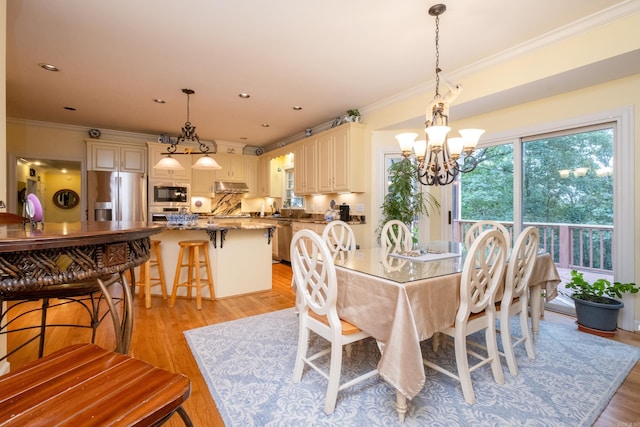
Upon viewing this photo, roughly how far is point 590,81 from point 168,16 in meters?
3.67

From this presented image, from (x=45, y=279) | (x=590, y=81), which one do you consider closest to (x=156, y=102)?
(x=45, y=279)

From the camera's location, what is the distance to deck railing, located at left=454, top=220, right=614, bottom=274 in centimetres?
307

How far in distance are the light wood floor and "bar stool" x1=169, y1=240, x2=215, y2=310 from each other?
0.14 meters

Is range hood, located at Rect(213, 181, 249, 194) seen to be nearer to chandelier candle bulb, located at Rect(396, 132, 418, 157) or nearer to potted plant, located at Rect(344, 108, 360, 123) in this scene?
potted plant, located at Rect(344, 108, 360, 123)

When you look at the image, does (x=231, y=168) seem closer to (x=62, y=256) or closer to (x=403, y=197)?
(x=403, y=197)

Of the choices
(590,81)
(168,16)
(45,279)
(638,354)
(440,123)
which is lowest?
(638,354)

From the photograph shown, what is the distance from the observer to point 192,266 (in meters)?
3.39

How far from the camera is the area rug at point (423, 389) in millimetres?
1566

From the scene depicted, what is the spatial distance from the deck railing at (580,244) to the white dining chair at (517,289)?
5.19ft

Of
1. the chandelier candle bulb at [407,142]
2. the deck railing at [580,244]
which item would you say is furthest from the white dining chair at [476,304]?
the deck railing at [580,244]

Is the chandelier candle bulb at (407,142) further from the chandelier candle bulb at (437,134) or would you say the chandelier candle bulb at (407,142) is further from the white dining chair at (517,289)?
the white dining chair at (517,289)

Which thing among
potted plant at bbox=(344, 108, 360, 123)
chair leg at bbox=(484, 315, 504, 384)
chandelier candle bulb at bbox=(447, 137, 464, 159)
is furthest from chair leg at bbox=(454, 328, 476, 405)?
potted plant at bbox=(344, 108, 360, 123)

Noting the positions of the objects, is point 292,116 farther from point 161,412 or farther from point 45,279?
point 161,412

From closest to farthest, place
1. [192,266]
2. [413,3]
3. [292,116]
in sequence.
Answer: [413,3]
[192,266]
[292,116]
